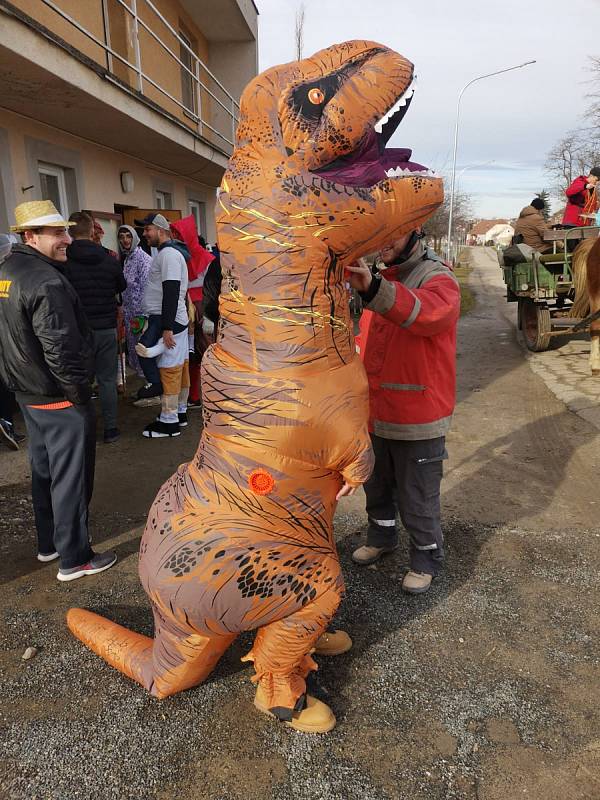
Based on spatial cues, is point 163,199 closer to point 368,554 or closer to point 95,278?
point 95,278

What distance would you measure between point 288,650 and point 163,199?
951cm

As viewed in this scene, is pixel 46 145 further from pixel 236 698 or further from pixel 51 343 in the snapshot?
pixel 236 698

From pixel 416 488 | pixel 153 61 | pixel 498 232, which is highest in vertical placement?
pixel 498 232

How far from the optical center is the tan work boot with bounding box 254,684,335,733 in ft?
6.20

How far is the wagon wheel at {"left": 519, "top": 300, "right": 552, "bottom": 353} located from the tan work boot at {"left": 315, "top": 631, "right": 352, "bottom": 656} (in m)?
6.87

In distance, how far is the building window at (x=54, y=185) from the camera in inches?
246

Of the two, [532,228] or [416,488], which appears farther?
[532,228]

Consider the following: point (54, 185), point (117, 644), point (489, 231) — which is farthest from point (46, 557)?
point (489, 231)

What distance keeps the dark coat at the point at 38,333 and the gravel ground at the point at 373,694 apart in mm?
1061

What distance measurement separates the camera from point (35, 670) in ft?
7.40

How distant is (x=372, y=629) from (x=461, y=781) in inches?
30.7

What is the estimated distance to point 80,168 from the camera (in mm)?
6633

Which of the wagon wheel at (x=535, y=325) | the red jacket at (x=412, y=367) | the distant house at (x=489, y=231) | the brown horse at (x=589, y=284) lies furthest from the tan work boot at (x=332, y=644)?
the distant house at (x=489, y=231)

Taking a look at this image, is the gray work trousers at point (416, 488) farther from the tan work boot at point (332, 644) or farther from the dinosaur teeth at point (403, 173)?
the dinosaur teeth at point (403, 173)
